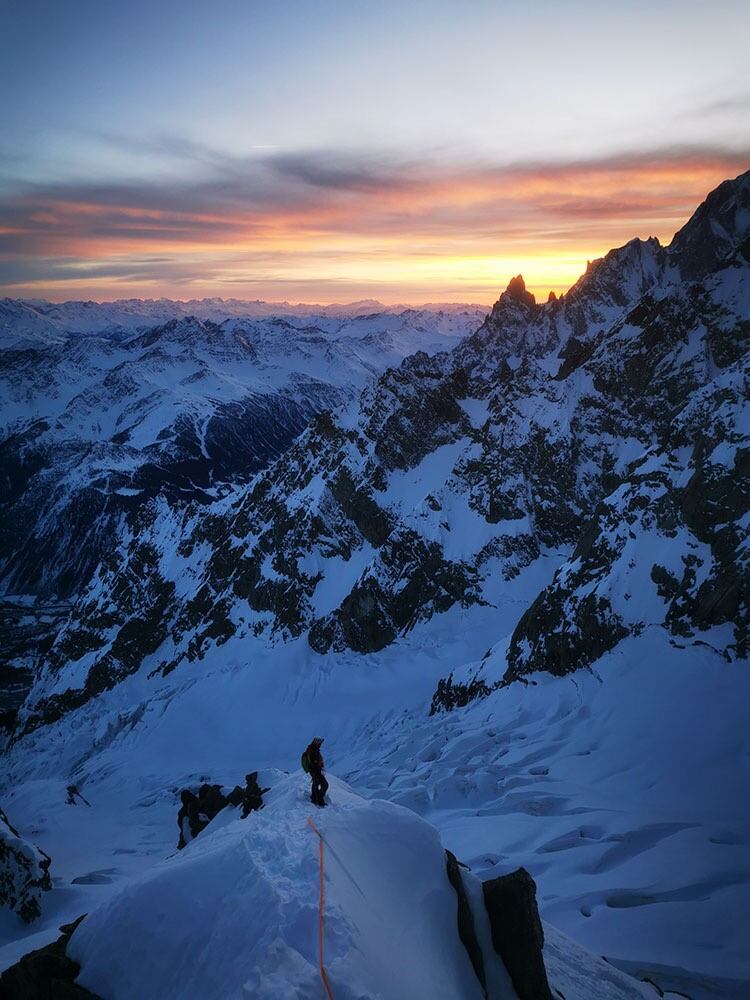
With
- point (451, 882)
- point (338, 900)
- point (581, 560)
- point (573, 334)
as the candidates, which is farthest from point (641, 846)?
point (573, 334)

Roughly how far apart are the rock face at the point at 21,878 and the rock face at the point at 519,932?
783 inches

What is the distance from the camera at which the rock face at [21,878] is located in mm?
22398

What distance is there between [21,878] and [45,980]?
16.8 meters

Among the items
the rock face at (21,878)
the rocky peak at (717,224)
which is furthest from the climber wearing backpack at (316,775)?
the rocky peak at (717,224)

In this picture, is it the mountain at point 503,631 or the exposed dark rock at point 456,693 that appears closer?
the mountain at point 503,631

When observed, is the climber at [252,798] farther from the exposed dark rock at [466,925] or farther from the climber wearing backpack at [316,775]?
the exposed dark rock at [466,925]

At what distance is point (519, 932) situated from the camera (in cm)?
1120

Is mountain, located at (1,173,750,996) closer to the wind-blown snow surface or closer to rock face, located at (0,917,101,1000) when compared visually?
the wind-blown snow surface

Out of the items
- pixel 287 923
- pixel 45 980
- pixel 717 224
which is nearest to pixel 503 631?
pixel 287 923

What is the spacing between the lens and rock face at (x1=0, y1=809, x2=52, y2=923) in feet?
73.5

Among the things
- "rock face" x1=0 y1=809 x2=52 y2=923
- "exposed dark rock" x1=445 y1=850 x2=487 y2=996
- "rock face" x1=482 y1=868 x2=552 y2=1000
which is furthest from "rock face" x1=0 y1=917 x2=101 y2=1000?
"rock face" x1=0 y1=809 x2=52 y2=923

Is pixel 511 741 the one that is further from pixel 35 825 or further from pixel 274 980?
pixel 35 825

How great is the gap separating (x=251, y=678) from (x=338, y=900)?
2549 inches

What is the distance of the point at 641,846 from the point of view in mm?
19828
